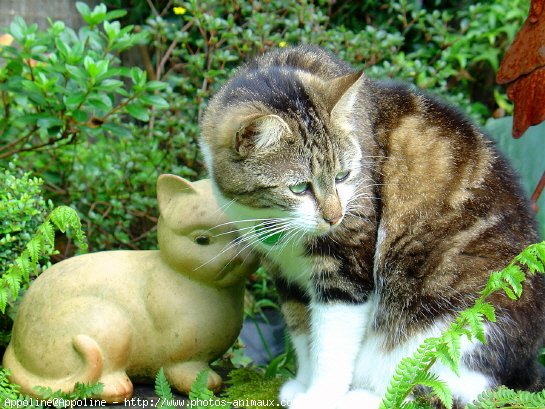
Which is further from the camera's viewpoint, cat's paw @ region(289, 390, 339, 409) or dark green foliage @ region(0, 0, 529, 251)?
dark green foliage @ region(0, 0, 529, 251)

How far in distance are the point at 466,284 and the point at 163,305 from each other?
1.01m

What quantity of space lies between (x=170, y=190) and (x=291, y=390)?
0.82 metres

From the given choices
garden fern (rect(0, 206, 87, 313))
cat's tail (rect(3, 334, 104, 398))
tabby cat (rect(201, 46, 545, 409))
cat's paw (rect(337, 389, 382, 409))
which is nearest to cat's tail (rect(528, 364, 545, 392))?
tabby cat (rect(201, 46, 545, 409))

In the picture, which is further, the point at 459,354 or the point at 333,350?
the point at 333,350

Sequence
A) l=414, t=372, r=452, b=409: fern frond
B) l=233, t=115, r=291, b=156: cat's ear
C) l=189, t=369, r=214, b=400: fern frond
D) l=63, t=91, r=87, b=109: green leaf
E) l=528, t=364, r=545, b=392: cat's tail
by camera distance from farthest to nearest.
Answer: l=63, t=91, r=87, b=109: green leaf → l=528, t=364, r=545, b=392: cat's tail → l=189, t=369, r=214, b=400: fern frond → l=233, t=115, r=291, b=156: cat's ear → l=414, t=372, r=452, b=409: fern frond

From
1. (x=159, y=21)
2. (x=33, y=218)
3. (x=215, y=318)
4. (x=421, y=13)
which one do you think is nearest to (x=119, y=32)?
(x=159, y=21)

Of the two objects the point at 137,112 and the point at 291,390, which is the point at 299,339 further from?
the point at 137,112

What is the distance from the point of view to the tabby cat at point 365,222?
2.23m

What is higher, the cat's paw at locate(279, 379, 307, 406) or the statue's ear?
the statue's ear

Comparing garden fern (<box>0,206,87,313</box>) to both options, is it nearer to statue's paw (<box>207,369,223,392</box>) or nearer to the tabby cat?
the tabby cat

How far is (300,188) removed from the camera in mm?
2238

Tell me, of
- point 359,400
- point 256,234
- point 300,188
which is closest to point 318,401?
point 359,400

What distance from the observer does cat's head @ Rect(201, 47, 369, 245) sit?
2.20 meters

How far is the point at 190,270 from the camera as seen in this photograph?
8.20 feet
